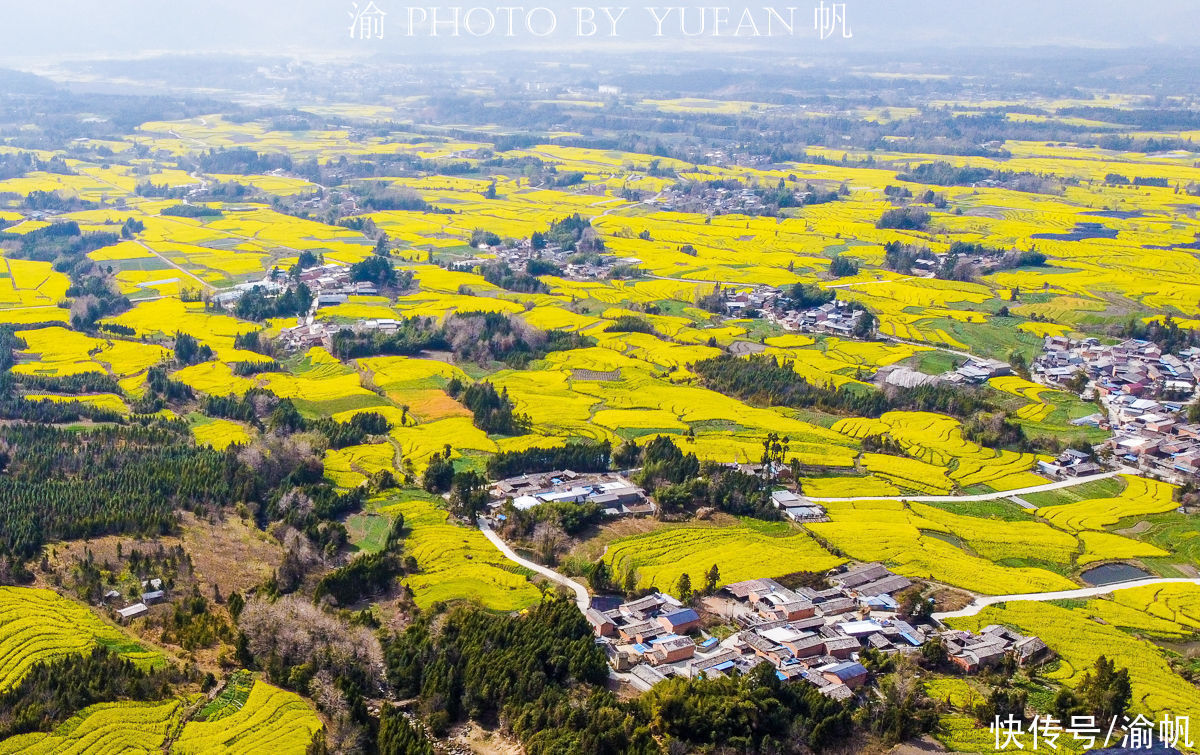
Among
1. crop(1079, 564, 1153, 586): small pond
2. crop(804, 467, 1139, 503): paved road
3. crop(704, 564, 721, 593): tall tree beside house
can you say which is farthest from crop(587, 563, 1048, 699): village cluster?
crop(804, 467, 1139, 503): paved road

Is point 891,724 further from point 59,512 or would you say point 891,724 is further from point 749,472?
point 59,512

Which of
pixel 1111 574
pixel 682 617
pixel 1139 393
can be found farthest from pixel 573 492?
pixel 1139 393

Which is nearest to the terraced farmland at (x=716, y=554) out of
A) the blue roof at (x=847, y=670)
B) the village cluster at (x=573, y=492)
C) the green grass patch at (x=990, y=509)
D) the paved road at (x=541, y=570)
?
the paved road at (x=541, y=570)

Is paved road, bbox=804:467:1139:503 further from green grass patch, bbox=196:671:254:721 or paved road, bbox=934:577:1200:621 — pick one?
green grass patch, bbox=196:671:254:721

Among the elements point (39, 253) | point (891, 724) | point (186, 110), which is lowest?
point (891, 724)

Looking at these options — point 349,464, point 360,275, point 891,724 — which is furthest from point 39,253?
point 891,724

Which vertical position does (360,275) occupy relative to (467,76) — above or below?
below
